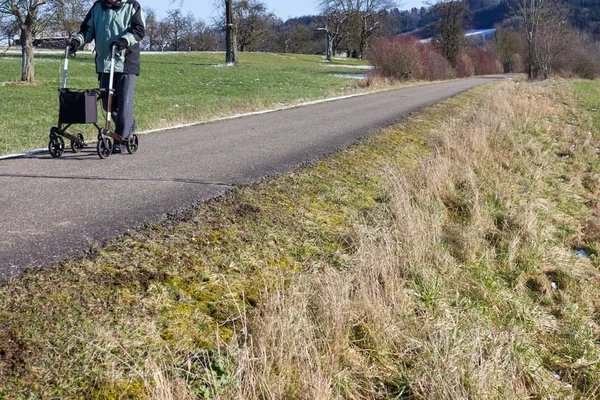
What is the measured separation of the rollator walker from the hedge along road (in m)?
0.14

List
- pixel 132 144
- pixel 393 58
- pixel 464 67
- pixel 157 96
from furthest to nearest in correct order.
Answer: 1. pixel 464 67
2. pixel 393 58
3. pixel 157 96
4. pixel 132 144

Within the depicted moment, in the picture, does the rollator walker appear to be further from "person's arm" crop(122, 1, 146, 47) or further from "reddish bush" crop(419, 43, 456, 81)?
"reddish bush" crop(419, 43, 456, 81)

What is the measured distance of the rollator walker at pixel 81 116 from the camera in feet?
19.2

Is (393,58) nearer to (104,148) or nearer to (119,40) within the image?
(119,40)

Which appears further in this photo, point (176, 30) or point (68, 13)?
point (176, 30)

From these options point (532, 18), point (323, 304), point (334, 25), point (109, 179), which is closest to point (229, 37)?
point (532, 18)

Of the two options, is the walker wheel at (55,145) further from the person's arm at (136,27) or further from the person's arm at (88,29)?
the person's arm at (136,27)

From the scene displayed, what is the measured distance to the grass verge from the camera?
2.50 metres

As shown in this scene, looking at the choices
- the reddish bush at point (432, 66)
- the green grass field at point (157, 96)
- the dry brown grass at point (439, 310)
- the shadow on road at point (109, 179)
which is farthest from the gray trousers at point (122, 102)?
the reddish bush at point (432, 66)

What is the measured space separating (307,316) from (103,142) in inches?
157

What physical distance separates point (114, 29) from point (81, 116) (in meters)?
1.16

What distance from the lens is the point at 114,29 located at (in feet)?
20.3

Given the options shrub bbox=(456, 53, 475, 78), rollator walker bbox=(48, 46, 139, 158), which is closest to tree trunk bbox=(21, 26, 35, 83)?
rollator walker bbox=(48, 46, 139, 158)

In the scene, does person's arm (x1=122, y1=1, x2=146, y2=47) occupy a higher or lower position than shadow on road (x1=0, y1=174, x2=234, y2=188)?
higher
